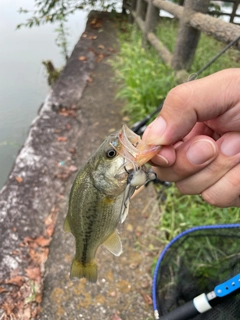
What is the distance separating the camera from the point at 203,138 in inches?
54.4

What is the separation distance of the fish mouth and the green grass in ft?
5.62

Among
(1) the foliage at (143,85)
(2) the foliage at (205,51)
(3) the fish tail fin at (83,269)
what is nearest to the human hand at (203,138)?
(3) the fish tail fin at (83,269)

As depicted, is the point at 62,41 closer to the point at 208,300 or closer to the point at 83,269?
the point at 83,269

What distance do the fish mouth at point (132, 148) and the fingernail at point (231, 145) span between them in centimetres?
31

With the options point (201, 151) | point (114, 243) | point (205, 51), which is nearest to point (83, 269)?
point (114, 243)

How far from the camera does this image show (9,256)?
263 cm

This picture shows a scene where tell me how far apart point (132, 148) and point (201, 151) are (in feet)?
1.03

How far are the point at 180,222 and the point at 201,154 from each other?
165cm

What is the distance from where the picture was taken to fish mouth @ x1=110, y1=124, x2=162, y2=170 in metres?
1.24

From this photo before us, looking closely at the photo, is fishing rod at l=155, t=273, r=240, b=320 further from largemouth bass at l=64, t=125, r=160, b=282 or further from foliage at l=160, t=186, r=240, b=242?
foliage at l=160, t=186, r=240, b=242

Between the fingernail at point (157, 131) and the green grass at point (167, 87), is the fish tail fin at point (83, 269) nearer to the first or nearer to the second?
the fingernail at point (157, 131)

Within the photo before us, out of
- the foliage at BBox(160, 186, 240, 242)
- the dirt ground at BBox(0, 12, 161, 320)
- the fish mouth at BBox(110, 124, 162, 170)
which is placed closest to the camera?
the fish mouth at BBox(110, 124, 162, 170)

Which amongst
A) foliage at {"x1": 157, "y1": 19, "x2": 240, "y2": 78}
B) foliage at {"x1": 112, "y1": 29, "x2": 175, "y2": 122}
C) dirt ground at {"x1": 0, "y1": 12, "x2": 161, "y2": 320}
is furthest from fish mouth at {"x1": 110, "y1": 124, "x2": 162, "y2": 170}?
foliage at {"x1": 112, "y1": 29, "x2": 175, "y2": 122}

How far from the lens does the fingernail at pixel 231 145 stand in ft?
4.62
